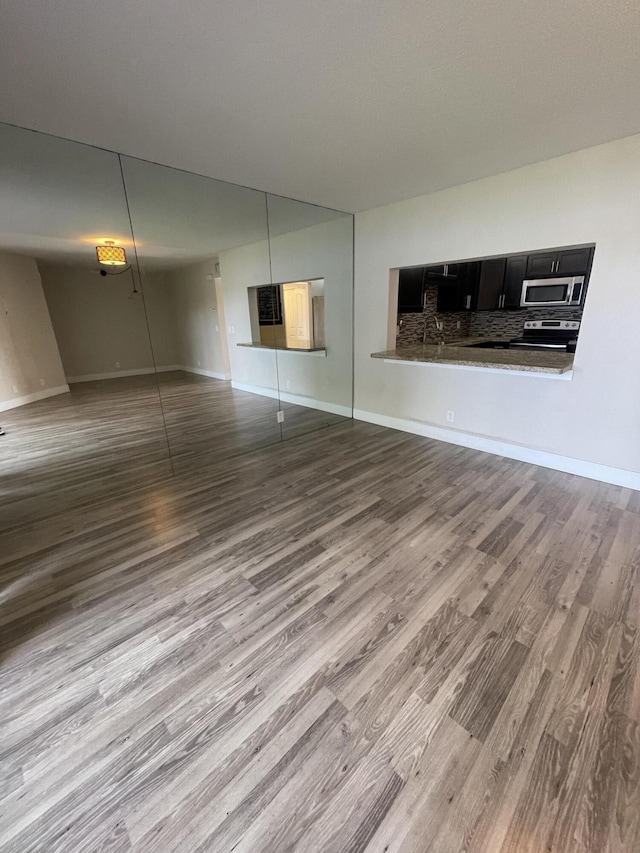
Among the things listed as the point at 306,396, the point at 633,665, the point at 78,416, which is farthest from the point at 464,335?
the point at 78,416

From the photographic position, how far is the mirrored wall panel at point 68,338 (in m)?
2.63

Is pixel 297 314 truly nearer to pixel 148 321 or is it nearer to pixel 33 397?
pixel 148 321

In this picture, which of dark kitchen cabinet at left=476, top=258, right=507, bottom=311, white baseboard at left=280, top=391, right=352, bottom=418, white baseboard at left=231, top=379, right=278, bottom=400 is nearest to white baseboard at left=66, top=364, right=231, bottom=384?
white baseboard at left=231, top=379, right=278, bottom=400

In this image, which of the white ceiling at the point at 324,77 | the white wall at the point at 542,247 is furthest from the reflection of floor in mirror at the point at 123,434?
the white ceiling at the point at 324,77

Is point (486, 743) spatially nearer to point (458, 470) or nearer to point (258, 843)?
point (258, 843)

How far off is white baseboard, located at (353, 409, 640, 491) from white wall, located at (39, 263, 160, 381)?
2.97m

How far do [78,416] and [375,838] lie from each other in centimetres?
546

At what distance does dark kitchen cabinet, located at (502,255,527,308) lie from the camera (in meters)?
4.78

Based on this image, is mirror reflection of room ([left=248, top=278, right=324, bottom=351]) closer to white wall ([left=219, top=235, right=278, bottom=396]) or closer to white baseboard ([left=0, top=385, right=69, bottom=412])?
white wall ([left=219, top=235, right=278, bottom=396])

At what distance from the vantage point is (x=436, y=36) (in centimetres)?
149

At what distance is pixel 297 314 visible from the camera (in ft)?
14.3

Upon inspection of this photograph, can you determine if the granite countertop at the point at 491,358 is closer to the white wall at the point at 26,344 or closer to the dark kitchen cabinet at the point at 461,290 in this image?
the dark kitchen cabinet at the point at 461,290

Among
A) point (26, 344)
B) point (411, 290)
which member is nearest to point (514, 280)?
point (411, 290)

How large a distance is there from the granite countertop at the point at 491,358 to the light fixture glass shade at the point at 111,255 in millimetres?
2760
